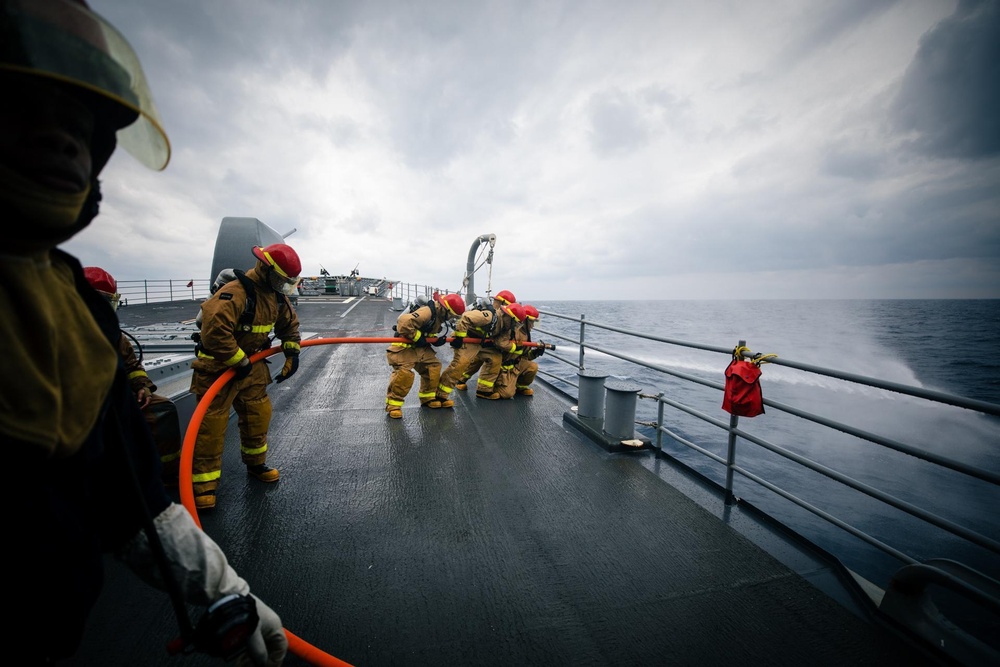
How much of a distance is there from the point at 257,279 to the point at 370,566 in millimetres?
2409

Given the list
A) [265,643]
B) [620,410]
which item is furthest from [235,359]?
[620,410]

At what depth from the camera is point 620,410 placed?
14.7 feet

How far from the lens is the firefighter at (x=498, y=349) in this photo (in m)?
6.45

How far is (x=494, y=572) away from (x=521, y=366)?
427 cm

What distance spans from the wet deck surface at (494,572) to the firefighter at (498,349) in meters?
2.13

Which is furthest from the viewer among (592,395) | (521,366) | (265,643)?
(521,366)

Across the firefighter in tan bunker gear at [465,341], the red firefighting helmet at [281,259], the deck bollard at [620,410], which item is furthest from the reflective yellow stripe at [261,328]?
the deck bollard at [620,410]

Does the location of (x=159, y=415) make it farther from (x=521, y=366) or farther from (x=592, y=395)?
(x=521, y=366)

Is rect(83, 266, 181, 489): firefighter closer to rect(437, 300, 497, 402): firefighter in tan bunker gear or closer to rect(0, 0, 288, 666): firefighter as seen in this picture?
rect(0, 0, 288, 666): firefighter

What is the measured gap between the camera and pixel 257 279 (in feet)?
11.2

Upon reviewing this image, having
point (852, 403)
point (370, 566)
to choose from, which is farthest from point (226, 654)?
point (852, 403)

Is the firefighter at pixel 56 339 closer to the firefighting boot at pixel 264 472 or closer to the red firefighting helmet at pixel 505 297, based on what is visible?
the firefighting boot at pixel 264 472

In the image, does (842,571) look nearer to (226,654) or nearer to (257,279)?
(226,654)

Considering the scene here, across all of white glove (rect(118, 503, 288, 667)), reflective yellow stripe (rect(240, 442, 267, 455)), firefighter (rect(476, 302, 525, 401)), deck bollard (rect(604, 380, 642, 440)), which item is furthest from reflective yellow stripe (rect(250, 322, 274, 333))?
firefighter (rect(476, 302, 525, 401))
